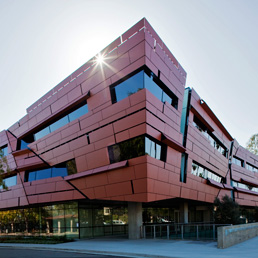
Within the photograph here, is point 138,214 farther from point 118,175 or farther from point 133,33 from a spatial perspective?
point 133,33

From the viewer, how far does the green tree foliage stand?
21.3m

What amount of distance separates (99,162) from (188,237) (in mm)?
8712

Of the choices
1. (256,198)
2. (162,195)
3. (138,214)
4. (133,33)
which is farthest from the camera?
(256,198)

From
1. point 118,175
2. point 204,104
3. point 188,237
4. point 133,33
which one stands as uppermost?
point 133,33

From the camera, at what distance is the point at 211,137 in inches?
1302

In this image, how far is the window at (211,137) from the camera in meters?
29.1

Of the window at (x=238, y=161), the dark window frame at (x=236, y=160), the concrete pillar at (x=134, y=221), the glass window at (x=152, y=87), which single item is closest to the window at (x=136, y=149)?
the glass window at (x=152, y=87)

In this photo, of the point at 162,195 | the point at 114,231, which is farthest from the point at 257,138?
the point at 162,195

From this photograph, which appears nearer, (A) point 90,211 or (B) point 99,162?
(B) point 99,162

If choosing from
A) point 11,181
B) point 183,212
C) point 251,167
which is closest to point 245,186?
point 251,167

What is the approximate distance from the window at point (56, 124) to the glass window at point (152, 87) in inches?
241

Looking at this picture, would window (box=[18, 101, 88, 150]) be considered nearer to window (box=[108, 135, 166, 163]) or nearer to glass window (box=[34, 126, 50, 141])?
glass window (box=[34, 126, 50, 141])

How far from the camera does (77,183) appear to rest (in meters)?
23.3

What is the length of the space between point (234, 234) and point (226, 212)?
4.42 meters
